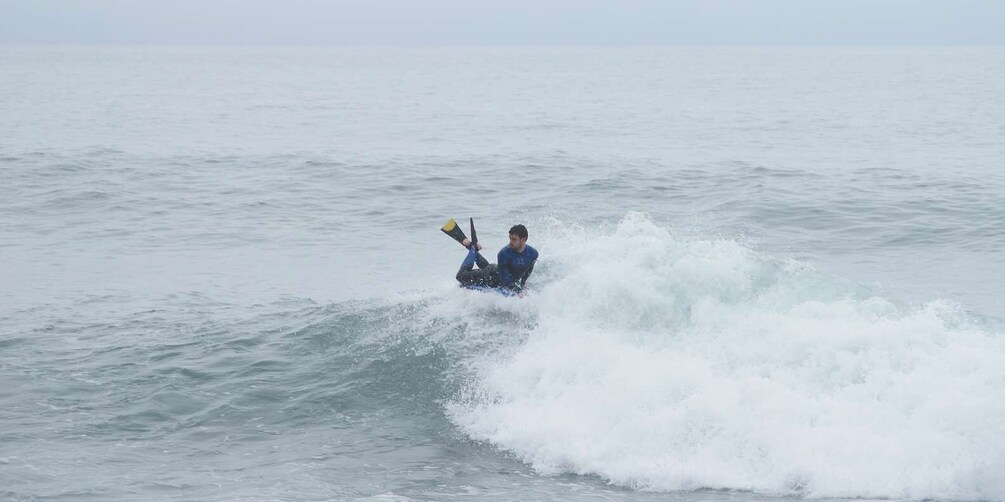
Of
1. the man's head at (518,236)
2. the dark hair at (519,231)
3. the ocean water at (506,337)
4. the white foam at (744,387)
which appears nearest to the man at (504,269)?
the man's head at (518,236)

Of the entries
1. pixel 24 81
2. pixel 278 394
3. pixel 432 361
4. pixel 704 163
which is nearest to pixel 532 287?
pixel 432 361

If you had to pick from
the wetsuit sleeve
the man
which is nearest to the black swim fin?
the man

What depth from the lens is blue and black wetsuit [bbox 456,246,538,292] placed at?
46.2 feet

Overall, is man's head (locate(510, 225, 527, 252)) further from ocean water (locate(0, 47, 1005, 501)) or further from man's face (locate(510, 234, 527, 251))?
ocean water (locate(0, 47, 1005, 501))

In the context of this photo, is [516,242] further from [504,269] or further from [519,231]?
[504,269]

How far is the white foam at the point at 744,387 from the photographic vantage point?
9641 millimetres

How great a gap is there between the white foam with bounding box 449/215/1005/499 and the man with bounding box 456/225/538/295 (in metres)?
0.41

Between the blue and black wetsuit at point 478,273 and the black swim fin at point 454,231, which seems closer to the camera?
the black swim fin at point 454,231

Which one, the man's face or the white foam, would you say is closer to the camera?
the white foam

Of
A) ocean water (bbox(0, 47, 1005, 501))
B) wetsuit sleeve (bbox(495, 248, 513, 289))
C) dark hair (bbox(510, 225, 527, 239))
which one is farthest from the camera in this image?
wetsuit sleeve (bbox(495, 248, 513, 289))

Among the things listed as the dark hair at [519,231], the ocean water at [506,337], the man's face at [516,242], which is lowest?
the ocean water at [506,337]

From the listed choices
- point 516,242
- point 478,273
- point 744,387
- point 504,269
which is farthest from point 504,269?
point 744,387

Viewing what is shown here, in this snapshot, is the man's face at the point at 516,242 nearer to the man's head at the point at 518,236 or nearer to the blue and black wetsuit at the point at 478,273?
the man's head at the point at 518,236

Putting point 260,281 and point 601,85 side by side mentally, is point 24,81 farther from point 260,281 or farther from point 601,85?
point 260,281
